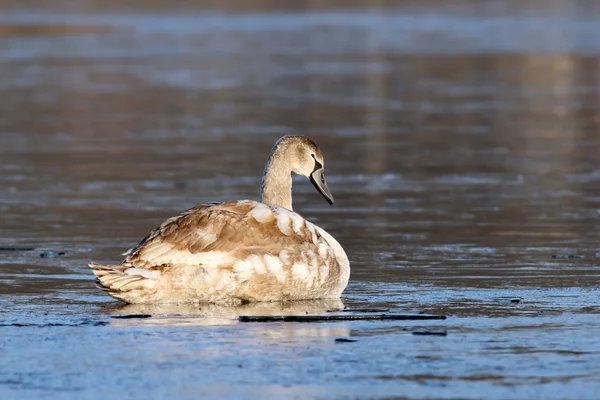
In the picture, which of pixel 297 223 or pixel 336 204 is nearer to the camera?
pixel 297 223

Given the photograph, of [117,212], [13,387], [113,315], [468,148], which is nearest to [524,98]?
[468,148]

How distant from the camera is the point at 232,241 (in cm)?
903

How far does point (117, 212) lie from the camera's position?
1388 cm

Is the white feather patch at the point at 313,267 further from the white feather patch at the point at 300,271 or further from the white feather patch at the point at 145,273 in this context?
the white feather patch at the point at 145,273

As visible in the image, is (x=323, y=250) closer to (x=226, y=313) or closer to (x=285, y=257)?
(x=285, y=257)

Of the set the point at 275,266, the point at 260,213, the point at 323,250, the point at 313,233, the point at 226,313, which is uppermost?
the point at 260,213

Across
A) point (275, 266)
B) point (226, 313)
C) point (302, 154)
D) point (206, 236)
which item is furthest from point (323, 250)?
point (302, 154)

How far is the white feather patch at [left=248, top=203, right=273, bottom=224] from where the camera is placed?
30.3 feet

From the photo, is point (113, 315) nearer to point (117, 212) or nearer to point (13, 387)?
point (13, 387)

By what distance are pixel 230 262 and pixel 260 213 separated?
473 millimetres

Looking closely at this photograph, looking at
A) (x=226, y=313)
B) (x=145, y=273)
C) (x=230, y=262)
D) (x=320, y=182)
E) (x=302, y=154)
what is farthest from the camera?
(x=320, y=182)

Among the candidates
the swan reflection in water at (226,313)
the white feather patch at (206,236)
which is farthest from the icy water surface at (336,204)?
the white feather patch at (206,236)

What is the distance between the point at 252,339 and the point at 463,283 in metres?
2.48

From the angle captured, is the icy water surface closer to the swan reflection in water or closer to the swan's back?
the swan reflection in water
